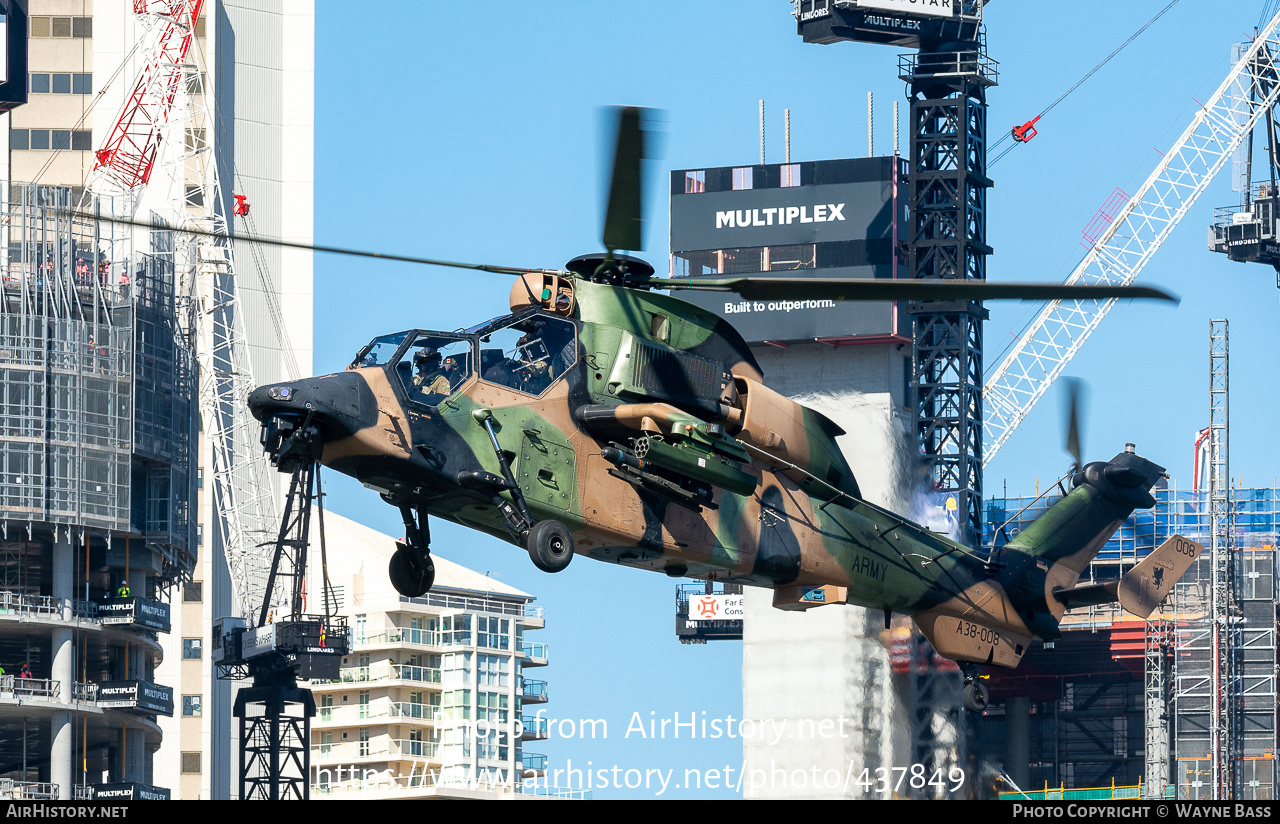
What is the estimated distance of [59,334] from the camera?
315 ft

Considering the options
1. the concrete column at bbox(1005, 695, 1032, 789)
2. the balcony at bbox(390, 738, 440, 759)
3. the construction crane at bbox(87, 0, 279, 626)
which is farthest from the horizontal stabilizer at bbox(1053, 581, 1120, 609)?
the balcony at bbox(390, 738, 440, 759)

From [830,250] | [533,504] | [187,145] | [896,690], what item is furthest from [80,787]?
[533,504]

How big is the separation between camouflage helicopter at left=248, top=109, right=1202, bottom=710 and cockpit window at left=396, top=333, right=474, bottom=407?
0.07 ft

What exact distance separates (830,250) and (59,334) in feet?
129

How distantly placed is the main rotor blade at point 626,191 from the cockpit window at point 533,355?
156 cm

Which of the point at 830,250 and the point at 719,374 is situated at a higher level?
the point at 830,250

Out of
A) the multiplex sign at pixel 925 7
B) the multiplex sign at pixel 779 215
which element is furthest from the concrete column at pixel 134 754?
the multiplex sign at pixel 925 7

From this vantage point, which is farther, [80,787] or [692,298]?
[692,298]

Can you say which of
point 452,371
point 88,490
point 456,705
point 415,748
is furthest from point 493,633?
point 452,371

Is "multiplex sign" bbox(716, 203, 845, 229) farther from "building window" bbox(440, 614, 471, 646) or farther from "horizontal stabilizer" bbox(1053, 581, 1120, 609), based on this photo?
"horizontal stabilizer" bbox(1053, 581, 1120, 609)

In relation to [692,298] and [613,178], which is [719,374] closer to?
[613,178]

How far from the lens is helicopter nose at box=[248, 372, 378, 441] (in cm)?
2905

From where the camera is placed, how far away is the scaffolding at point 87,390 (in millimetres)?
93500

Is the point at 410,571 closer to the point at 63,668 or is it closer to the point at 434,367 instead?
the point at 434,367
